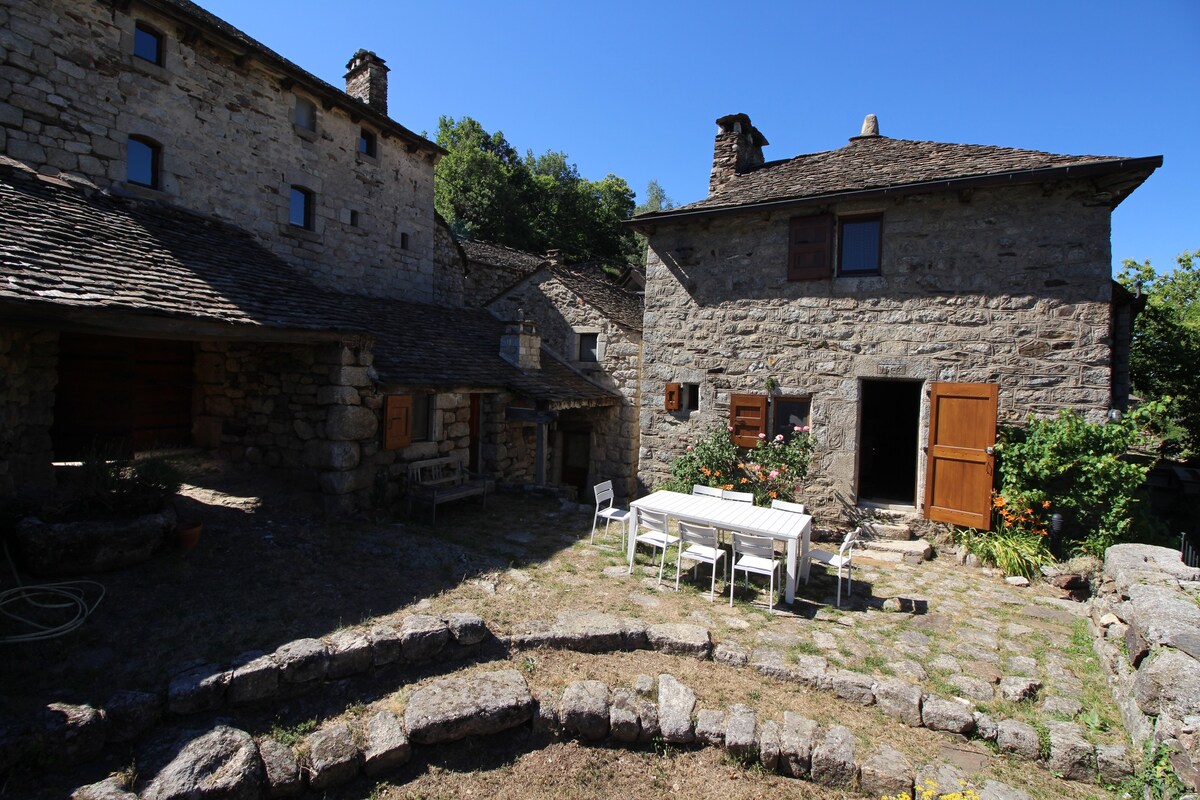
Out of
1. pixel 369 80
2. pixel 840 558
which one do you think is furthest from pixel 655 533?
pixel 369 80

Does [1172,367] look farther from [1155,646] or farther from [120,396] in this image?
[120,396]

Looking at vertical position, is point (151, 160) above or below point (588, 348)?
above

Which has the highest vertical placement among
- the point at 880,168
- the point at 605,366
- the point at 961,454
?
the point at 880,168

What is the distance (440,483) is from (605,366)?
17.4 feet

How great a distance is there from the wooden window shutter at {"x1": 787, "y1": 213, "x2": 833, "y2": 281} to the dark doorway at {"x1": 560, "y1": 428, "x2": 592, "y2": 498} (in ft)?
20.0

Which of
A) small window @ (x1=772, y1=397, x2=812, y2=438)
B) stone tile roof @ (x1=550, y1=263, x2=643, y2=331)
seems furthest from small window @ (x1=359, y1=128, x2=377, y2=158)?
small window @ (x1=772, y1=397, x2=812, y2=438)

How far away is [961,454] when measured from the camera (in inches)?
321

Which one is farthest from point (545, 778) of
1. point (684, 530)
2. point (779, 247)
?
point (779, 247)

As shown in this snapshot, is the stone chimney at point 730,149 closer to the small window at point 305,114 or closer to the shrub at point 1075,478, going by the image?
the shrub at point 1075,478

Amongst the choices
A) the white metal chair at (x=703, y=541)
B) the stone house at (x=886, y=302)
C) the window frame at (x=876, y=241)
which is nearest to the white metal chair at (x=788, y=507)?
the white metal chair at (x=703, y=541)

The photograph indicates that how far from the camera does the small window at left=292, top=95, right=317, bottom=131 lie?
452 inches

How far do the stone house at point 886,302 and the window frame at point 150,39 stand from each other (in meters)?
8.57

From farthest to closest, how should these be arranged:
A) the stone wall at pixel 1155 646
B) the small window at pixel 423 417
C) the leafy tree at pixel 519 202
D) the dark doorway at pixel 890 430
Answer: the leafy tree at pixel 519 202, the dark doorway at pixel 890 430, the small window at pixel 423 417, the stone wall at pixel 1155 646

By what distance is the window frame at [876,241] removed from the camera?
29.3 ft
